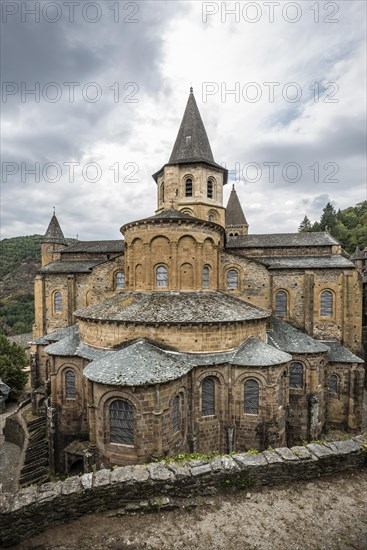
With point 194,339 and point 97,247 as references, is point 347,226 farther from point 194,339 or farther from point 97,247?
point 194,339

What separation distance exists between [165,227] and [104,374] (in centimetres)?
949

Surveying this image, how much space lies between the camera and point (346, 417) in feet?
67.6

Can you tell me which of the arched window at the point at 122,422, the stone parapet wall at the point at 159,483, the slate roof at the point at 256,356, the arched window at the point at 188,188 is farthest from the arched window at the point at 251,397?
the arched window at the point at 188,188

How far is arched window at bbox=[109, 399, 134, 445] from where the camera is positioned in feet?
40.0

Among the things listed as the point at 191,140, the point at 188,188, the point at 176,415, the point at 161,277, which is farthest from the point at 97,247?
the point at 176,415

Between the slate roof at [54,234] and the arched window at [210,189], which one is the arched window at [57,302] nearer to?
the slate roof at [54,234]

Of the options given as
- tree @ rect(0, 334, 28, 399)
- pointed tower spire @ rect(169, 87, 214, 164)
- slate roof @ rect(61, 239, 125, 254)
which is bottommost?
tree @ rect(0, 334, 28, 399)

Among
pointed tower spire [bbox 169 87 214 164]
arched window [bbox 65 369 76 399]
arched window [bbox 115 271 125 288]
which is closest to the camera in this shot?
arched window [bbox 65 369 76 399]

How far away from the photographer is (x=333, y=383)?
827 inches

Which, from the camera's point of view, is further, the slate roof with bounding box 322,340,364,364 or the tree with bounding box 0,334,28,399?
the tree with bounding box 0,334,28,399

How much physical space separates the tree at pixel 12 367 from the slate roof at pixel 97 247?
12.2 meters

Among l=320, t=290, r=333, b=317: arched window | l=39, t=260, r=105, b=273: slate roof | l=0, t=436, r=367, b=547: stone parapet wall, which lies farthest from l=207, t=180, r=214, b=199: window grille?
l=0, t=436, r=367, b=547: stone parapet wall

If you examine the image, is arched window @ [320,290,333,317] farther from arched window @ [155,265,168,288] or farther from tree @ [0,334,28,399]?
tree @ [0,334,28,399]

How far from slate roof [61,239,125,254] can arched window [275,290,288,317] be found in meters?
16.0
